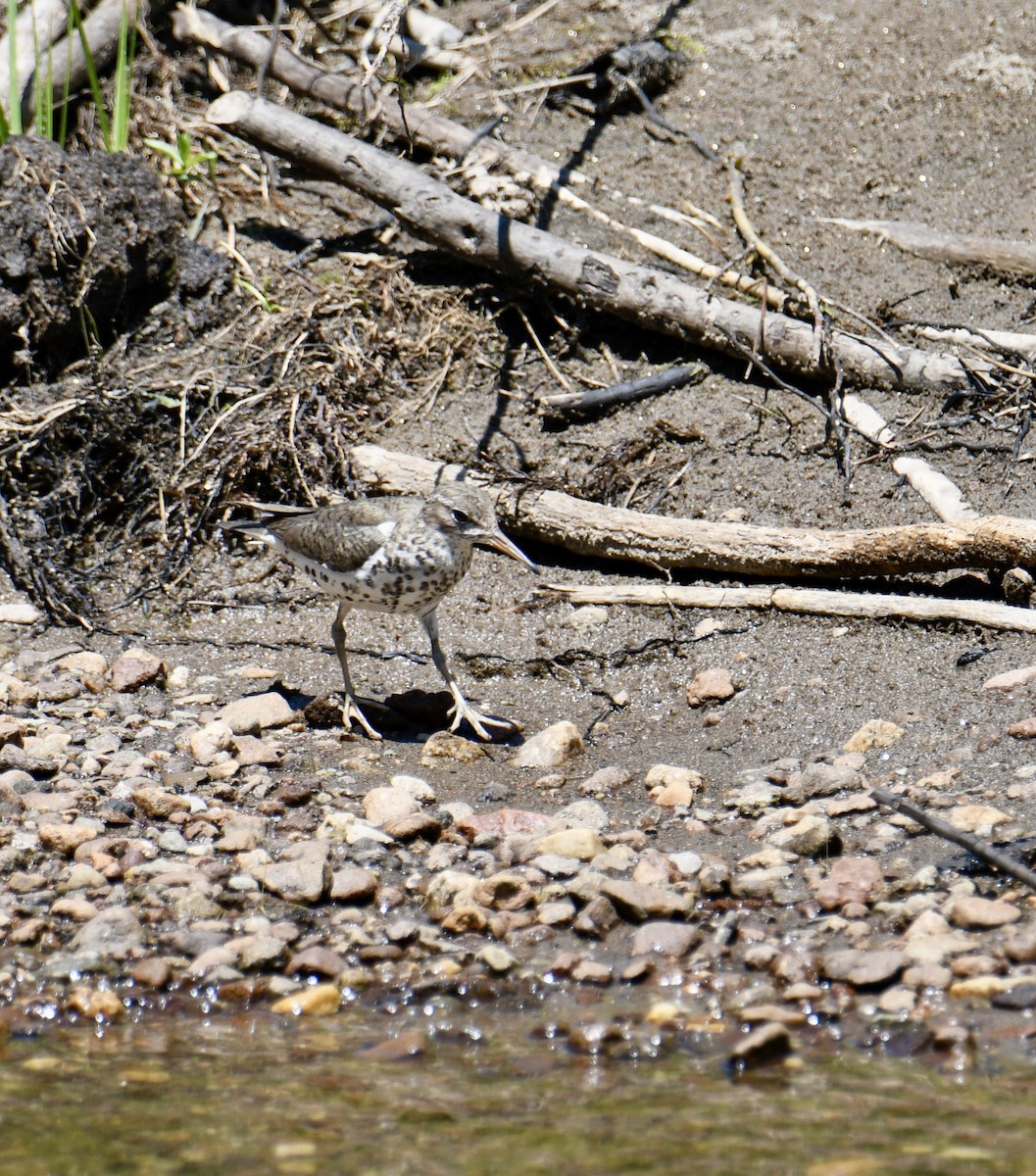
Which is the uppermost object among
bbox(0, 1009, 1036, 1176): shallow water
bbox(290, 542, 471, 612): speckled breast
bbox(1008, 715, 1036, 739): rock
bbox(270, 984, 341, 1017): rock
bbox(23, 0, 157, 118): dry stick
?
bbox(23, 0, 157, 118): dry stick

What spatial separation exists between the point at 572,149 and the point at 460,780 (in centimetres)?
525

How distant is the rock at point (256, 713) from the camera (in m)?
6.22

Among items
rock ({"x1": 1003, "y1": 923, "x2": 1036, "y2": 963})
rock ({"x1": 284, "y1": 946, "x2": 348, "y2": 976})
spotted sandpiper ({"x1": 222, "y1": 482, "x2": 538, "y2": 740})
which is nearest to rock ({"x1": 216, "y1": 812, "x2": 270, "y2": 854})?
rock ({"x1": 284, "y1": 946, "x2": 348, "y2": 976})

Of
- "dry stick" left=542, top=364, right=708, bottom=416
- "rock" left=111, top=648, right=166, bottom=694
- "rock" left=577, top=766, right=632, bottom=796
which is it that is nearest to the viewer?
"rock" left=577, top=766, right=632, bottom=796

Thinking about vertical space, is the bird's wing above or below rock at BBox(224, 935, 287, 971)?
above

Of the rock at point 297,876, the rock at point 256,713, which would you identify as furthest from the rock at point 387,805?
the rock at point 256,713

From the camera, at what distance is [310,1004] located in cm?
433

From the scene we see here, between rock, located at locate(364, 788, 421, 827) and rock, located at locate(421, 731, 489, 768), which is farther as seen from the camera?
rock, located at locate(421, 731, 489, 768)

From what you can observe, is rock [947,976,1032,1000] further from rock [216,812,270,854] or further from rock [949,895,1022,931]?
rock [216,812,270,854]

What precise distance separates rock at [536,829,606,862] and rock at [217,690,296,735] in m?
1.76

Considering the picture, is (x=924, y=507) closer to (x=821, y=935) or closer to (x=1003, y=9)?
(x=821, y=935)

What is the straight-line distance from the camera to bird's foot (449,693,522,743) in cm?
617

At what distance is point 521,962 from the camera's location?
4508 mm

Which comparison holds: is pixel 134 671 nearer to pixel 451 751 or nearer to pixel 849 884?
pixel 451 751
